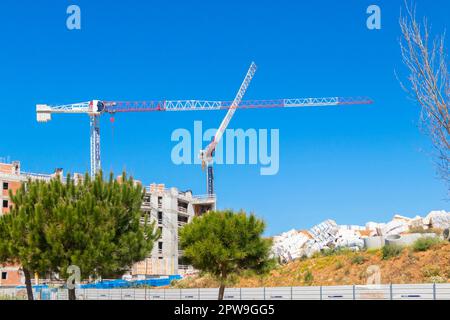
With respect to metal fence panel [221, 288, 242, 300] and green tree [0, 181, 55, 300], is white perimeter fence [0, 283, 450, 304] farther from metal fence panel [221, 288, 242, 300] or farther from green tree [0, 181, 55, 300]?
green tree [0, 181, 55, 300]

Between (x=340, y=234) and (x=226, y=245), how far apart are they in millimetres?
30906

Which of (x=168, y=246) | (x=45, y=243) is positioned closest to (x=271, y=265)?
(x=45, y=243)

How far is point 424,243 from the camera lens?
46469mm

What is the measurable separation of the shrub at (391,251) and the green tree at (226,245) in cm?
1515

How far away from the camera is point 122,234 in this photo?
3180 cm

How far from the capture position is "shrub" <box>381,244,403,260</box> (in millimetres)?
47156

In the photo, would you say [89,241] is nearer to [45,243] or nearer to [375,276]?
[45,243]

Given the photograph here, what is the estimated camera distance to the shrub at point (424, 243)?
46.3 meters

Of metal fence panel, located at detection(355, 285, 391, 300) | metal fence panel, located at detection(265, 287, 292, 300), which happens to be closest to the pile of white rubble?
metal fence panel, located at detection(265, 287, 292, 300)

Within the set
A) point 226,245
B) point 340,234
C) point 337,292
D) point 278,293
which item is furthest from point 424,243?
point 226,245

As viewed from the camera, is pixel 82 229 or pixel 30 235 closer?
pixel 82 229

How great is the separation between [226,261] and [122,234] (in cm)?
611

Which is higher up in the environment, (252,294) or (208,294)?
(252,294)

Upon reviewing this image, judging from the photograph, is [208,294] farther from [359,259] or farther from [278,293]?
[359,259]
